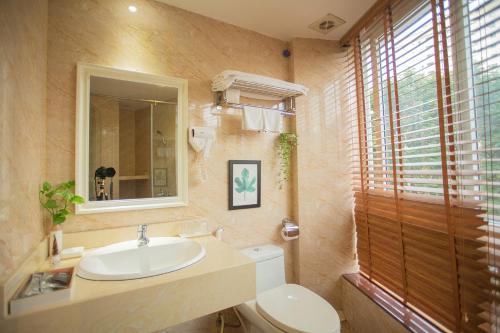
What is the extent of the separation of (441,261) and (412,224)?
9.4 inches

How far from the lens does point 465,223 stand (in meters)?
1.20

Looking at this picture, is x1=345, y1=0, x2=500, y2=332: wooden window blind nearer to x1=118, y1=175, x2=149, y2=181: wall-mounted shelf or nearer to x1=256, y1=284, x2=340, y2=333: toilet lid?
x1=256, y1=284, x2=340, y2=333: toilet lid

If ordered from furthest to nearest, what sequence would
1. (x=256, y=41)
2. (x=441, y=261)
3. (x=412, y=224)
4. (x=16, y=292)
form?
(x=256, y=41) < (x=412, y=224) < (x=441, y=261) < (x=16, y=292)

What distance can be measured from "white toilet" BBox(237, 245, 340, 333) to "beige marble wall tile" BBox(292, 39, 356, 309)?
339mm

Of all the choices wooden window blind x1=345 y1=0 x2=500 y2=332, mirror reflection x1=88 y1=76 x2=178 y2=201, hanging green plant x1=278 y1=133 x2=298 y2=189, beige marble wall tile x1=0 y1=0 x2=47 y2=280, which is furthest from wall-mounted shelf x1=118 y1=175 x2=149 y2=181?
wooden window blind x1=345 y1=0 x2=500 y2=332

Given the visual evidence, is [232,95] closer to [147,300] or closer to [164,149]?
[164,149]

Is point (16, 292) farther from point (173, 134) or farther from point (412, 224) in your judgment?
point (412, 224)

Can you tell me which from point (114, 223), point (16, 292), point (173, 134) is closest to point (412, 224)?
point (173, 134)

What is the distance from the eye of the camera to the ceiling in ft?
5.25

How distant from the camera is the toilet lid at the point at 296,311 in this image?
3.90 ft

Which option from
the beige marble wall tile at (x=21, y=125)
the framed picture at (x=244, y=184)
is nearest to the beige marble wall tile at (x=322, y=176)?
the framed picture at (x=244, y=184)

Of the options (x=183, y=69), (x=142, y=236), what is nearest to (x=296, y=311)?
(x=142, y=236)

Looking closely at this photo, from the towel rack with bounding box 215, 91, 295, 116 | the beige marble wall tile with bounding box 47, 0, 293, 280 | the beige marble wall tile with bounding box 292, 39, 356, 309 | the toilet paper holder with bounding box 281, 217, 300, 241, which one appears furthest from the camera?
the beige marble wall tile with bounding box 292, 39, 356, 309

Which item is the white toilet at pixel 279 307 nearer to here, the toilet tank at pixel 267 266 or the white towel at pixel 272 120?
the toilet tank at pixel 267 266
